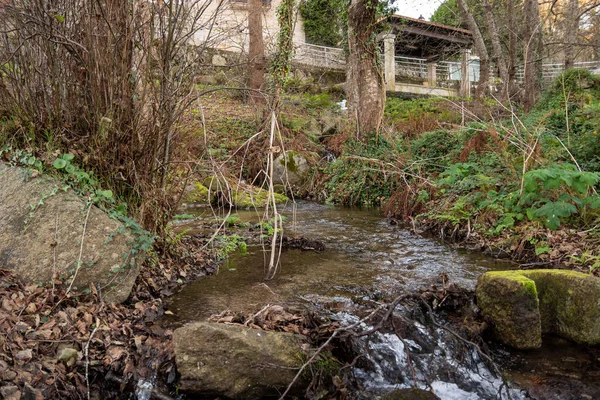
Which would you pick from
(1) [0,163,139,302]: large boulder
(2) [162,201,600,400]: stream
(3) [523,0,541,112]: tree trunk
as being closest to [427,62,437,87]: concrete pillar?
(3) [523,0,541,112]: tree trunk

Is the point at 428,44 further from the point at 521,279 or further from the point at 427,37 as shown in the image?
the point at 521,279

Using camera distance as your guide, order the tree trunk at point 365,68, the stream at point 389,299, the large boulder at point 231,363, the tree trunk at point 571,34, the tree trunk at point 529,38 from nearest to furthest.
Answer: the large boulder at point 231,363 < the stream at point 389,299 < the tree trunk at point 365,68 < the tree trunk at point 529,38 < the tree trunk at point 571,34

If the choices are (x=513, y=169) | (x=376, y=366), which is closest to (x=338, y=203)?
(x=513, y=169)

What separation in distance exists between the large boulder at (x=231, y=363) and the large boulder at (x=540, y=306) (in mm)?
1715

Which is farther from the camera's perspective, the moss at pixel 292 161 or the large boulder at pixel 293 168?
the moss at pixel 292 161

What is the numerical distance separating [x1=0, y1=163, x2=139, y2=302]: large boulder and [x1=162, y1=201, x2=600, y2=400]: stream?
64 cm

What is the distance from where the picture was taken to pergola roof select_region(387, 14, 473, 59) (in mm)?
22484

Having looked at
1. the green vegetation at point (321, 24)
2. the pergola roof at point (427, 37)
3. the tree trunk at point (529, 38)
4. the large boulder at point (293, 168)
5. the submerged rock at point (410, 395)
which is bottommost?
the submerged rock at point (410, 395)

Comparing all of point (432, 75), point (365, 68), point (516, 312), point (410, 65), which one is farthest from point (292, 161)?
point (410, 65)

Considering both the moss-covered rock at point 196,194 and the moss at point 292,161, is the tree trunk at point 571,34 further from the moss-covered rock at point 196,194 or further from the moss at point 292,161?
the moss-covered rock at point 196,194

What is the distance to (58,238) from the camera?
3.40 meters

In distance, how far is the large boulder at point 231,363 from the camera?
8.69 ft

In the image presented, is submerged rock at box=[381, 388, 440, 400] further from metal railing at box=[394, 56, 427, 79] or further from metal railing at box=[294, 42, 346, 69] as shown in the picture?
metal railing at box=[394, 56, 427, 79]

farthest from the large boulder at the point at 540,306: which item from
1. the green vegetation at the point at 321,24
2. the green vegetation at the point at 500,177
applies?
the green vegetation at the point at 321,24
